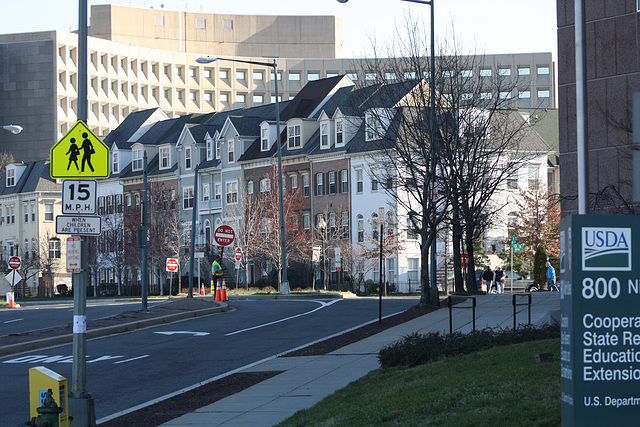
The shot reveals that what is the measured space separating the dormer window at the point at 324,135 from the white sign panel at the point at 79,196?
5591 cm

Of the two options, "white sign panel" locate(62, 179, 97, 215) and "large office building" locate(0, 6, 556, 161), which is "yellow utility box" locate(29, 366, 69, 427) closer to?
"white sign panel" locate(62, 179, 97, 215)

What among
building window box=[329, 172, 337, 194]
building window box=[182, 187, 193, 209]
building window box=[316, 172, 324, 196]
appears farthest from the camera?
building window box=[182, 187, 193, 209]

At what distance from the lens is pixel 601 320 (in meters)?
8.42

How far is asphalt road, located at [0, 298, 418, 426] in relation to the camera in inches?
704

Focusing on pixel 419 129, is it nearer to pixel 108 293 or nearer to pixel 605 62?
pixel 605 62

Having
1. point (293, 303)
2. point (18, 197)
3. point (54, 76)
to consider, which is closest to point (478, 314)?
point (293, 303)

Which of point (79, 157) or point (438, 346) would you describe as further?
point (438, 346)

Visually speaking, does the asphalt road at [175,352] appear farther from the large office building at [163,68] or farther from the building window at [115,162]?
the large office building at [163,68]

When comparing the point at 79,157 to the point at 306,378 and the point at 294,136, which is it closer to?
the point at 306,378

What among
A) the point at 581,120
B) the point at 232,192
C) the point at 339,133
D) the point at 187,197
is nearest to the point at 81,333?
the point at 581,120

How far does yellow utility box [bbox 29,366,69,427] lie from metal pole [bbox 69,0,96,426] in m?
1.84

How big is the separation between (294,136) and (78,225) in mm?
59099

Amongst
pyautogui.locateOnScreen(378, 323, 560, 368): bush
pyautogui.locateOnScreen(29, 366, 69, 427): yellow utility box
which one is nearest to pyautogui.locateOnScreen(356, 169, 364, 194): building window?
pyautogui.locateOnScreen(378, 323, 560, 368): bush

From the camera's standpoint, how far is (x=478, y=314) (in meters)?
29.1
